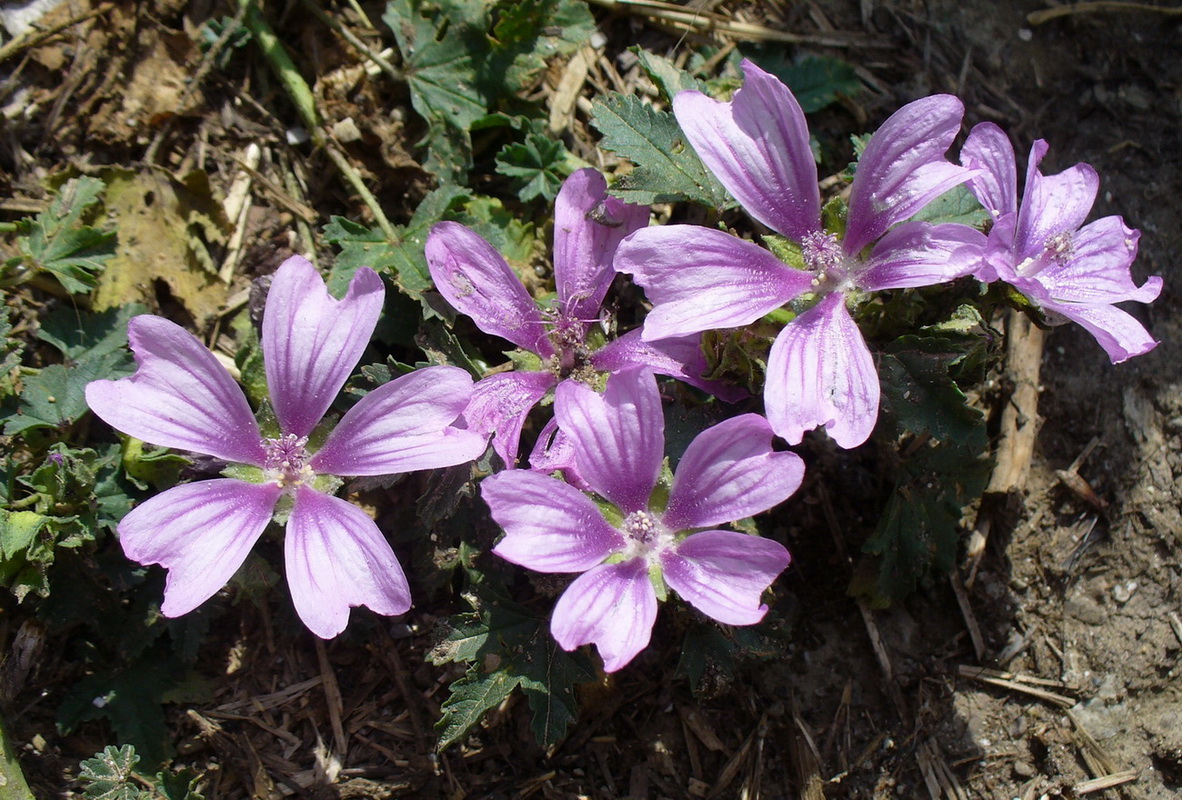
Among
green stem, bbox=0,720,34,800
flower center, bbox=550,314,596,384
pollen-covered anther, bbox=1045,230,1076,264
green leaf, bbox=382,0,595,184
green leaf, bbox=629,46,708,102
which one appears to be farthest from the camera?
green leaf, bbox=382,0,595,184

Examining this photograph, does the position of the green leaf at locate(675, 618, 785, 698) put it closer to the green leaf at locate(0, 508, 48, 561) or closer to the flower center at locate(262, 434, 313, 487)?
the flower center at locate(262, 434, 313, 487)

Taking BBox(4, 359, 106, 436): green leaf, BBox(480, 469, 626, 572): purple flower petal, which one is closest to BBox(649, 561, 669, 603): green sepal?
BBox(480, 469, 626, 572): purple flower petal

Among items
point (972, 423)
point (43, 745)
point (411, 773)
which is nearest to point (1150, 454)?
point (972, 423)

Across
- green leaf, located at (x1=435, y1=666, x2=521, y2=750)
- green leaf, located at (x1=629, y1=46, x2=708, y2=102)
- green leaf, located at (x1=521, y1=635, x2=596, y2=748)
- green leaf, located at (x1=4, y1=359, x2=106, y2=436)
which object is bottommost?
green leaf, located at (x1=521, y1=635, x2=596, y2=748)

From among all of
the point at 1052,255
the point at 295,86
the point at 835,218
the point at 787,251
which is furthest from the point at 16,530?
the point at 1052,255

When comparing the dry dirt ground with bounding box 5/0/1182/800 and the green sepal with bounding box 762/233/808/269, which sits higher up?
the green sepal with bounding box 762/233/808/269

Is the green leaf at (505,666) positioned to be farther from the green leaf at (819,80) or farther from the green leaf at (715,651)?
the green leaf at (819,80)
